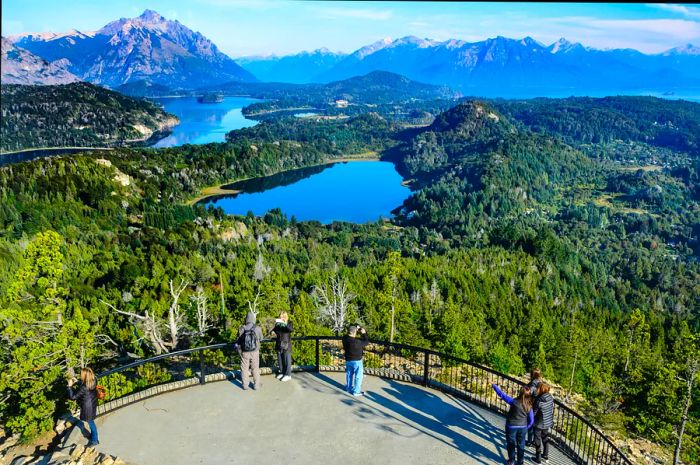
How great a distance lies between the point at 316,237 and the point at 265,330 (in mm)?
65183

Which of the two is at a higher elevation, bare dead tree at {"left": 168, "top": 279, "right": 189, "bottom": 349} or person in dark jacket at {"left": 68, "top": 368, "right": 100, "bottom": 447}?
person in dark jacket at {"left": 68, "top": 368, "right": 100, "bottom": 447}

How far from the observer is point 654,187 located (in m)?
146

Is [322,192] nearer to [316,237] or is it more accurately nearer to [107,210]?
[316,237]

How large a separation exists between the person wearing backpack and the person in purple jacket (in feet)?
18.5

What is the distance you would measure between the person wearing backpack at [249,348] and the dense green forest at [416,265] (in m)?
4.33

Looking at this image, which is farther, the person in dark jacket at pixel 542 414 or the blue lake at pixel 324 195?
the blue lake at pixel 324 195

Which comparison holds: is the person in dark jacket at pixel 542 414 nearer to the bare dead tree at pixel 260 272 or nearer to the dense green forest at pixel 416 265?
the dense green forest at pixel 416 265

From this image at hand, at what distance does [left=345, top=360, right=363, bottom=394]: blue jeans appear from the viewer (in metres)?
11.3

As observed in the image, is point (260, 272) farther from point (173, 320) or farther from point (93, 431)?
point (93, 431)

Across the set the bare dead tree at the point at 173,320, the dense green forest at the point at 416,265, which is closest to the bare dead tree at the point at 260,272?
the dense green forest at the point at 416,265

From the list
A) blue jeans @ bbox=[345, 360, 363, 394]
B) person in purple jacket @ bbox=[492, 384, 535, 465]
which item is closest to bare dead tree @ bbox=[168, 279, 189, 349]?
blue jeans @ bbox=[345, 360, 363, 394]

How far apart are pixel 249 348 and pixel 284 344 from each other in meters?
0.89

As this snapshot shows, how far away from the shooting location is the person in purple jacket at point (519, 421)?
890 cm

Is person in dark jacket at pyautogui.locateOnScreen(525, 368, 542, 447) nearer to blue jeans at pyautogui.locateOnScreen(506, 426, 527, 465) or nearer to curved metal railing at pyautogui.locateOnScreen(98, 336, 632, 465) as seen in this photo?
curved metal railing at pyautogui.locateOnScreen(98, 336, 632, 465)
